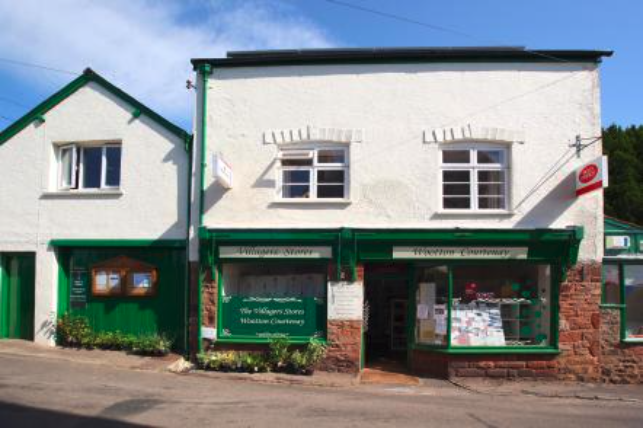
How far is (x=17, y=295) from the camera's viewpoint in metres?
12.8

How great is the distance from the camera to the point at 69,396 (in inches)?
332

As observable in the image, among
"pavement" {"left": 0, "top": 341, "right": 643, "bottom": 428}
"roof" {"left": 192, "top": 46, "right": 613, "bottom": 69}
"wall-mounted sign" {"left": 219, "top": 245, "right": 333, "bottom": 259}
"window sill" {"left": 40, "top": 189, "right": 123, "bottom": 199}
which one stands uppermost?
"roof" {"left": 192, "top": 46, "right": 613, "bottom": 69}

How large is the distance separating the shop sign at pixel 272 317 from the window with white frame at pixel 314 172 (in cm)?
221

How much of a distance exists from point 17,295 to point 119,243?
9.42 feet

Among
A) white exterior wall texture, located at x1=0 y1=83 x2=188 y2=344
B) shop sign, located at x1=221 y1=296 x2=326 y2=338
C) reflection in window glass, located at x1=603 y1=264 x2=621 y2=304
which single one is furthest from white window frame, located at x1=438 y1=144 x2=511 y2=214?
white exterior wall texture, located at x1=0 y1=83 x2=188 y2=344

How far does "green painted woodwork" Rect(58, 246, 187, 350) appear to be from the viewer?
12.2 meters

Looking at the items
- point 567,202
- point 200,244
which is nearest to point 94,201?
point 200,244

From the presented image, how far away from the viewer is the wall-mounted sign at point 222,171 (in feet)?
35.4

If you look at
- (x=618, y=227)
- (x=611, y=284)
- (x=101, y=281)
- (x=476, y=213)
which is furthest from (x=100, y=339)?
(x=618, y=227)

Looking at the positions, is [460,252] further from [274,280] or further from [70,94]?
→ [70,94]

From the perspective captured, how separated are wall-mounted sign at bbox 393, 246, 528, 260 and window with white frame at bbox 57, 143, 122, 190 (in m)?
6.56

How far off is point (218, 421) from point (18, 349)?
257 inches

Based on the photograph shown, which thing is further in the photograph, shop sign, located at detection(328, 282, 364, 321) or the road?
shop sign, located at detection(328, 282, 364, 321)

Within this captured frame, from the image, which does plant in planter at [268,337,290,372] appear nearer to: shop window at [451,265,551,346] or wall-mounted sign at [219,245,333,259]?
wall-mounted sign at [219,245,333,259]
